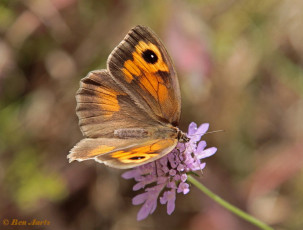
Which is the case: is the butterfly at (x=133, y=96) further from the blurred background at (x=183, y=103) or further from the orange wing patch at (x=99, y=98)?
the blurred background at (x=183, y=103)

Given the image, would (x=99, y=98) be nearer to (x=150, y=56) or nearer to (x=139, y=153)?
(x=150, y=56)

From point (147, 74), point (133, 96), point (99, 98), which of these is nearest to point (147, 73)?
point (147, 74)

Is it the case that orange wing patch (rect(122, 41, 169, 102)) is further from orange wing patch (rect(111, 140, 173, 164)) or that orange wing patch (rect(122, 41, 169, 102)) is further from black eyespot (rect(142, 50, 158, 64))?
orange wing patch (rect(111, 140, 173, 164))

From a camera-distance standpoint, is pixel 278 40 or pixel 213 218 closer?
pixel 213 218

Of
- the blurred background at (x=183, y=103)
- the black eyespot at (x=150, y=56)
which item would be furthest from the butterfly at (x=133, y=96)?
the blurred background at (x=183, y=103)

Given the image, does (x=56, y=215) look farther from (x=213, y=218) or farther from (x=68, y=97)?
(x=213, y=218)

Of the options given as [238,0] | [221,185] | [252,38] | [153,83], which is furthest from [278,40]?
[153,83]
